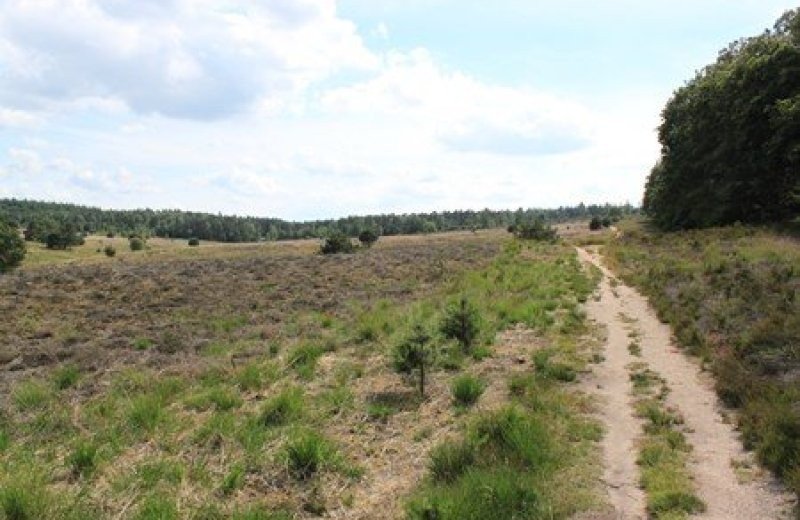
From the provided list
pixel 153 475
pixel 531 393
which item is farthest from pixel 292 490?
pixel 531 393

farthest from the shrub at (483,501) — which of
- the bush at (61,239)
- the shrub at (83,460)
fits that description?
the bush at (61,239)

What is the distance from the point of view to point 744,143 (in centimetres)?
4947

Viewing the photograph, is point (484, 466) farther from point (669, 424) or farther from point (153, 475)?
point (153, 475)

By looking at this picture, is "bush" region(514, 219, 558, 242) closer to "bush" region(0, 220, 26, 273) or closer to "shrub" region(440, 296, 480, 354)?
"bush" region(0, 220, 26, 273)

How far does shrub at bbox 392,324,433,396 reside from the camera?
14633 mm

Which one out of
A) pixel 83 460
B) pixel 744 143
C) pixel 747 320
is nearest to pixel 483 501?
pixel 83 460

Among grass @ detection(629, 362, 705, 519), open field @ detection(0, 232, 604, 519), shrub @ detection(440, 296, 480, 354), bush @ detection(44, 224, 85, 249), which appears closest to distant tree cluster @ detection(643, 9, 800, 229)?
open field @ detection(0, 232, 604, 519)

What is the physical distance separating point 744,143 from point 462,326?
39987 millimetres

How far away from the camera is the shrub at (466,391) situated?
1332 centimetres

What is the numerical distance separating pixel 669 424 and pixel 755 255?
18498 millimetres

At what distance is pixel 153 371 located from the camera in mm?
16891

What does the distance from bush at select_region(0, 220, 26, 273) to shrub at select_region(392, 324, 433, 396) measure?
84107 mm

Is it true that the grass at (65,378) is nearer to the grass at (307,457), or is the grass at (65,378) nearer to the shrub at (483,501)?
the grass at (307,457)

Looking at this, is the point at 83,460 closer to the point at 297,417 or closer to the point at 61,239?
the point at 297,417
